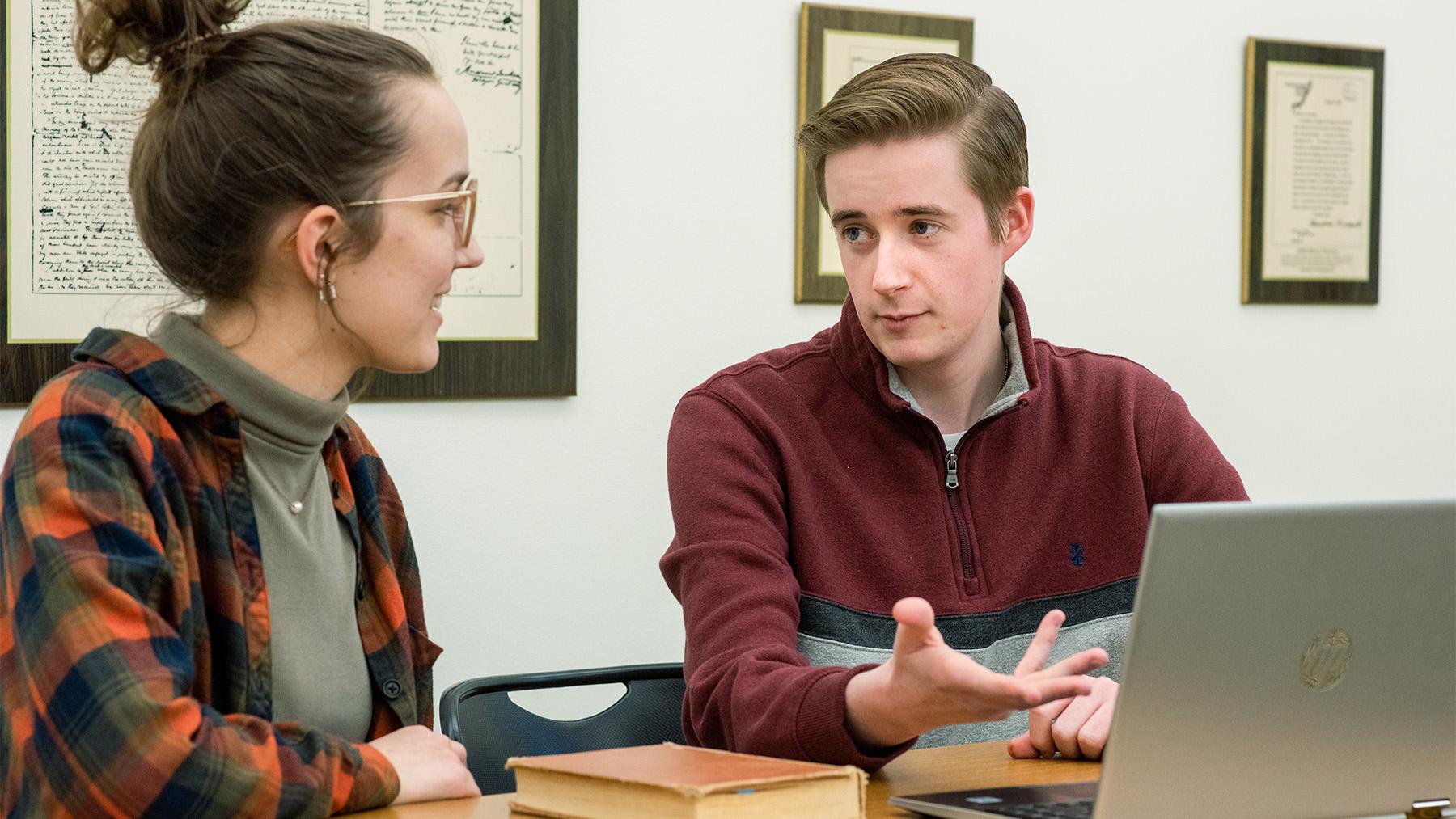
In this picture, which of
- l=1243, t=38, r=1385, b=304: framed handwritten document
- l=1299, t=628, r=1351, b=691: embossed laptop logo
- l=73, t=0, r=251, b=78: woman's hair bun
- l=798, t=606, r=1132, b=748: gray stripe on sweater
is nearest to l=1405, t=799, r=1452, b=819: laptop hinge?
l=1299, t=628, r=1351, b=691: embossed laptop logo

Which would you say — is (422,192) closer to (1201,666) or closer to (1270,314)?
(1201,666)

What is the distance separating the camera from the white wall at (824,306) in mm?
2484

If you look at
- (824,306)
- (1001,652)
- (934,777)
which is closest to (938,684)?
(934,777)

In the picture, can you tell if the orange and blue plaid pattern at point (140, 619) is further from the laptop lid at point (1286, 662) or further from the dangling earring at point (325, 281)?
the laptop lid at point (1286, 662)

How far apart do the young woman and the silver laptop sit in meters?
0.55

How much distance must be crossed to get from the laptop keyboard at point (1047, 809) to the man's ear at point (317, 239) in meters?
0.70

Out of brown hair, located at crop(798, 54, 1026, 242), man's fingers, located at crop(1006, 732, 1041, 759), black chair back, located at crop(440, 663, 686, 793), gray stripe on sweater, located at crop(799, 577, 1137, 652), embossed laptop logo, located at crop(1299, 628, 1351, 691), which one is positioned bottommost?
black chair back, located at crop(440, 663, 686, 793)

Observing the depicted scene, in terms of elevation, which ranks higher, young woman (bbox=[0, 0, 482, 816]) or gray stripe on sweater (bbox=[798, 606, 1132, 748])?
young woman (bbox=[0, 0, 482, 816])

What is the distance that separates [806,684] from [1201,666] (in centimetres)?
39

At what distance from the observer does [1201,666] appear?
99 cm

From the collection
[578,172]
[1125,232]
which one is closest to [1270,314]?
[1125,232]

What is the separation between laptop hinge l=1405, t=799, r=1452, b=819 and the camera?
1146 millimetres

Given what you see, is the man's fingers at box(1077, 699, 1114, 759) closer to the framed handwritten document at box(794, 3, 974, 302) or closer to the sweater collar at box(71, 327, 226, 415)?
the sweater collar at box(71, 327, 226, 415)

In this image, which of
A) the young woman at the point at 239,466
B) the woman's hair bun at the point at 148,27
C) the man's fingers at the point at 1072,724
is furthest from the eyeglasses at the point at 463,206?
the man's fingers at the point at 1072,724
